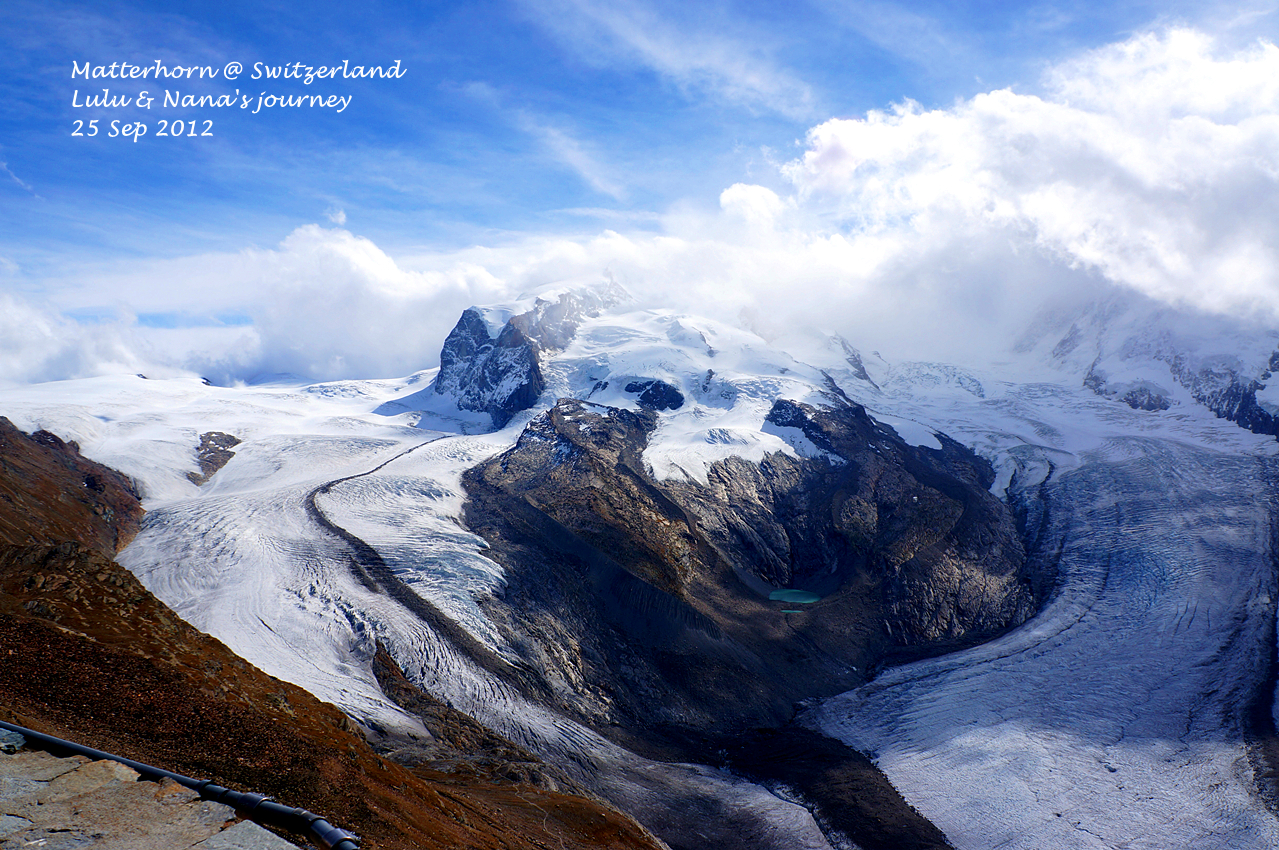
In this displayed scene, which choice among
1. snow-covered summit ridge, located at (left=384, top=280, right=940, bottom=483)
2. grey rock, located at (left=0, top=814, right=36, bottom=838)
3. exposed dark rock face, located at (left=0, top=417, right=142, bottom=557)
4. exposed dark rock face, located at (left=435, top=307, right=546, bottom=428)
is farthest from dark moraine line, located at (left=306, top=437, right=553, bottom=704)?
exposed dark rock face, located at (left=435, top=307, right=546, bottom=428)

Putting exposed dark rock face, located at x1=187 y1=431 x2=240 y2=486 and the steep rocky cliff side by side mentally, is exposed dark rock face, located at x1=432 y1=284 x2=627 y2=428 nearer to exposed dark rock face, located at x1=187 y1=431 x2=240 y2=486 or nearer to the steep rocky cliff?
the steep rocky cliff

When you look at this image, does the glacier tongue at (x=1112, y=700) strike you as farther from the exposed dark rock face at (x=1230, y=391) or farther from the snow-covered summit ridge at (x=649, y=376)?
the exposed dark rock face at (x=1230, y=391)

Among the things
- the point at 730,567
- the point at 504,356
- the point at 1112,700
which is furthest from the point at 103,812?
the point at 504,356

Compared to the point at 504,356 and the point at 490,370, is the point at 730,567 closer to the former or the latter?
the point at 504,356

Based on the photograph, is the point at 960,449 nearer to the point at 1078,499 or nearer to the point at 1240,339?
the point at 1078,499

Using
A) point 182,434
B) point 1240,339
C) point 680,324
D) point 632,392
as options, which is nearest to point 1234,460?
point 1240,339
